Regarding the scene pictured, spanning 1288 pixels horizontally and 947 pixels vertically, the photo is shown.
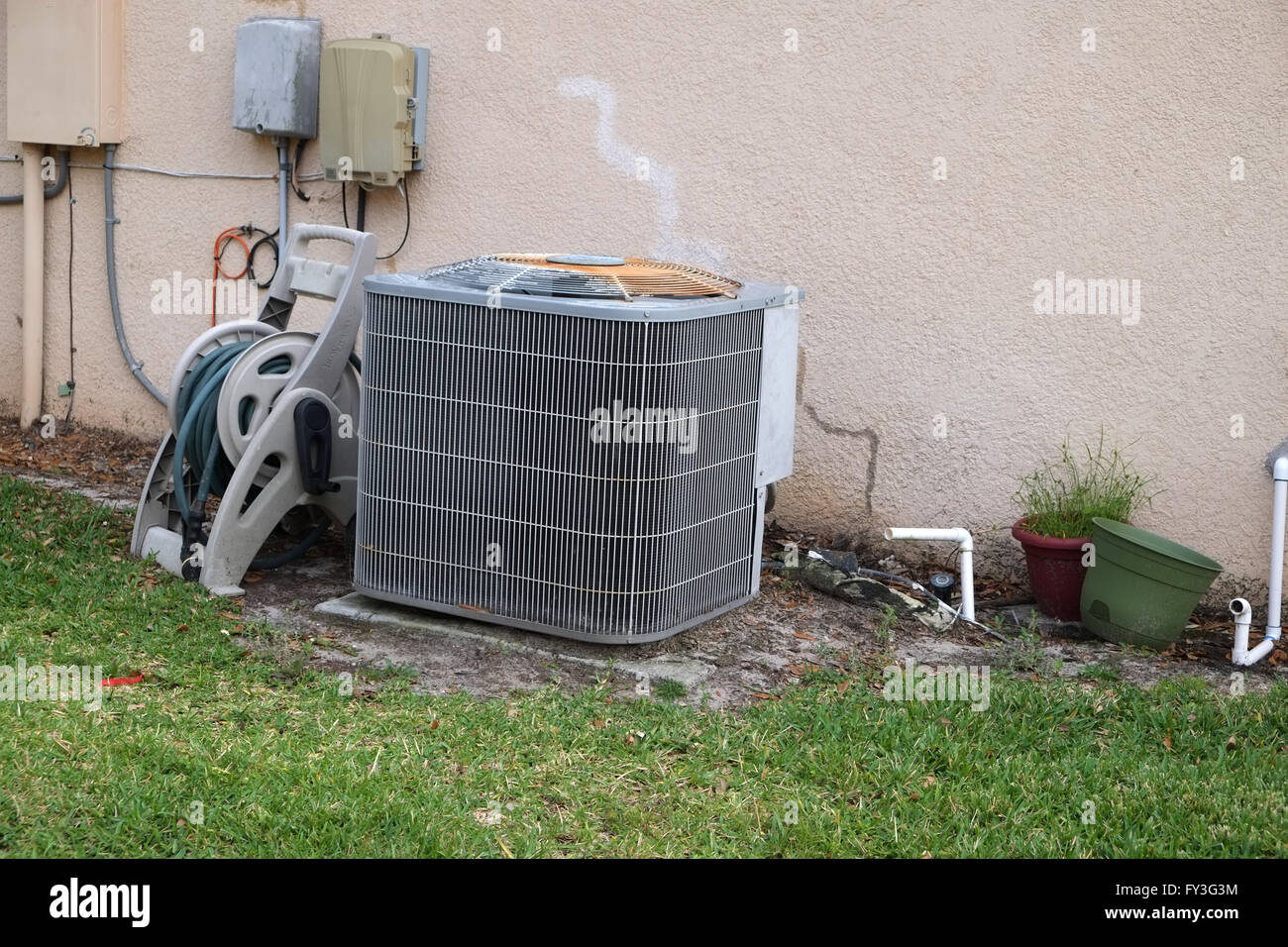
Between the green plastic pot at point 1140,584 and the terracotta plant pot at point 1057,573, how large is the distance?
0.39 ft

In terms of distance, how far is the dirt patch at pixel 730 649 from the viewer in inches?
185

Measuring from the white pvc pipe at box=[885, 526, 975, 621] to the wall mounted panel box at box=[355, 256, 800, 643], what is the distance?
0.86 m

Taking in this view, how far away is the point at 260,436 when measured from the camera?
5.24 meters

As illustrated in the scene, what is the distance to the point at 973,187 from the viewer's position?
578 cm

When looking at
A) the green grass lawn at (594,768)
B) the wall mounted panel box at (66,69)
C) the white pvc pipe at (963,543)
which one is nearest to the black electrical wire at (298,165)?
the wall mounted panel box at (66,69)

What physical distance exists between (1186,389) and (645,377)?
2356mm

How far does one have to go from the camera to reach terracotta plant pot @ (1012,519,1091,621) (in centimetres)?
550

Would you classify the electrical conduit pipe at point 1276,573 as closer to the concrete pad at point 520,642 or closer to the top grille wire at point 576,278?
the concrete pad at point 520,642

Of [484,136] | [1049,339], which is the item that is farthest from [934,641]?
[484,136]
